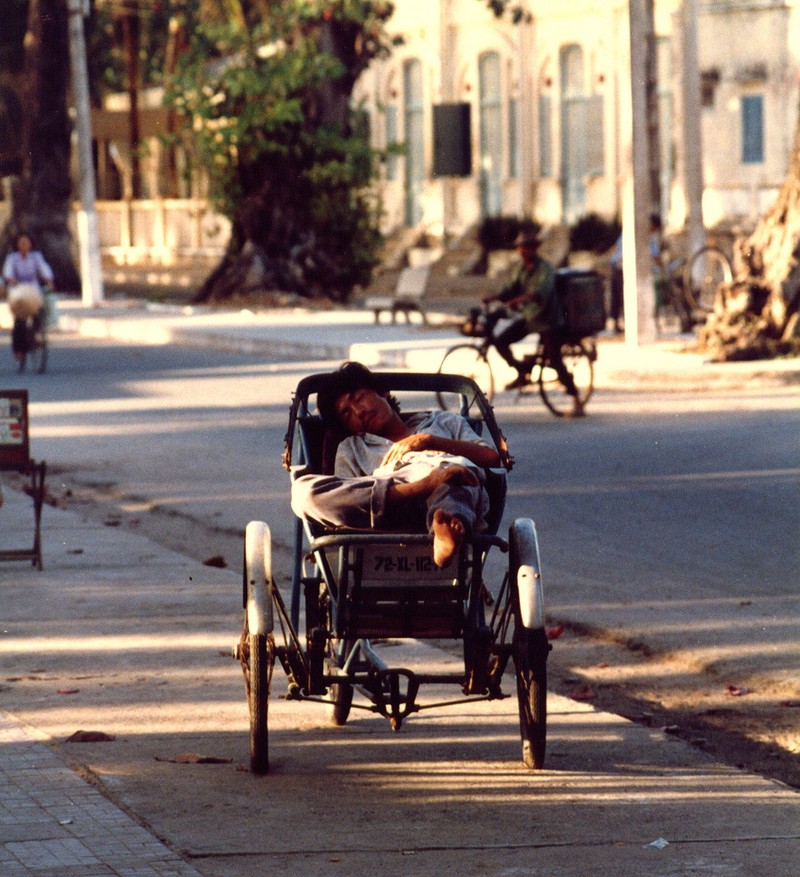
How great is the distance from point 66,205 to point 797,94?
1797cm

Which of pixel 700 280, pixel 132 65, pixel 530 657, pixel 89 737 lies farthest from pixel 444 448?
pixel 132 65

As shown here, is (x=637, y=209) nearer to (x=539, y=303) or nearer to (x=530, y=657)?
(x=539, y=303)

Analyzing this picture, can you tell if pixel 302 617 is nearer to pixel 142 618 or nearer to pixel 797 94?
pixel 142 618

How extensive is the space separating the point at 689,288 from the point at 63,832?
22.8 meters

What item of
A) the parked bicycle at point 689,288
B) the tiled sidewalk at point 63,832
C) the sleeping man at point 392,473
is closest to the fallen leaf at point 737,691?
the sleeping man at point 392,473

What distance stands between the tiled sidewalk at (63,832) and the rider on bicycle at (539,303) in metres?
12.0

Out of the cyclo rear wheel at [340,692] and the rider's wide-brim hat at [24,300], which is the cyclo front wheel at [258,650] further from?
the rider's wide-brim hat at [24,300]

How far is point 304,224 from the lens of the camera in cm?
3953

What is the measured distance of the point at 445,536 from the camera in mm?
6176

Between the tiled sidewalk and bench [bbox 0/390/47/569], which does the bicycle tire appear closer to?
bench [bbox 0/390/47/569]

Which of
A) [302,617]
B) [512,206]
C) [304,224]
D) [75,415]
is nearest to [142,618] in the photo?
[302,617]

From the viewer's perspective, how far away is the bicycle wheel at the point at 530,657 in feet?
21.0

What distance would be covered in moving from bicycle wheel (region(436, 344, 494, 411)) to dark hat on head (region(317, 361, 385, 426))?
10.6 meters

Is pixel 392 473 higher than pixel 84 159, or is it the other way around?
pixel 84 159
